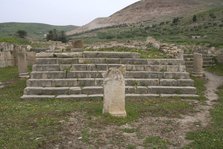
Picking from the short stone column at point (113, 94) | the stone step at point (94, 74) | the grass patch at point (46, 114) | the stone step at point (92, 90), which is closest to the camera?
the grass patch at point (46, 114)

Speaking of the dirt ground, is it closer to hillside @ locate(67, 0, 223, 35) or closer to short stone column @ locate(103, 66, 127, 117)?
short stone column @ locate(103, 66, 127, 117)

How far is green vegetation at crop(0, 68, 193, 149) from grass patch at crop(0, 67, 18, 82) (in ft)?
15.2

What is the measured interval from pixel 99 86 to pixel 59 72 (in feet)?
5.34

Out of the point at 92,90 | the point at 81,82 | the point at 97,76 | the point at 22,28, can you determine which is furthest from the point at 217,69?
the point at 22,28

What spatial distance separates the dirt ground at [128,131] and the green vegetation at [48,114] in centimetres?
14

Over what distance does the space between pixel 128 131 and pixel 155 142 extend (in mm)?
874

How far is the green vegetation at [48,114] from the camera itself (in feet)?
25.8

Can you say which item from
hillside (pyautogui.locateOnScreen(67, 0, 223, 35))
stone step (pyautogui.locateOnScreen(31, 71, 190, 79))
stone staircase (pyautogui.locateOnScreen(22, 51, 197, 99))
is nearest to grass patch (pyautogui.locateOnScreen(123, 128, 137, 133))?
stone staircase (pyautogui.locateOnScreen(22, 51, 197, 99))

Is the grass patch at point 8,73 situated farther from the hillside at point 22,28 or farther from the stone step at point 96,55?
the hillside at point 22,28

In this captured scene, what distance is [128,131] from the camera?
8.40 metres

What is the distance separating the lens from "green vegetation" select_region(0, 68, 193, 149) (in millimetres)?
7859

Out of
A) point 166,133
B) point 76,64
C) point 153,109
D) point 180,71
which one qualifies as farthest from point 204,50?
point 166,133

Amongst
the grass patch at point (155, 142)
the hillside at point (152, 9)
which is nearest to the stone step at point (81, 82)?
the grass patch at point (155, 142)

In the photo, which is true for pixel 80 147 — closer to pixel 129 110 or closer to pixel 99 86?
pixel 129 110
